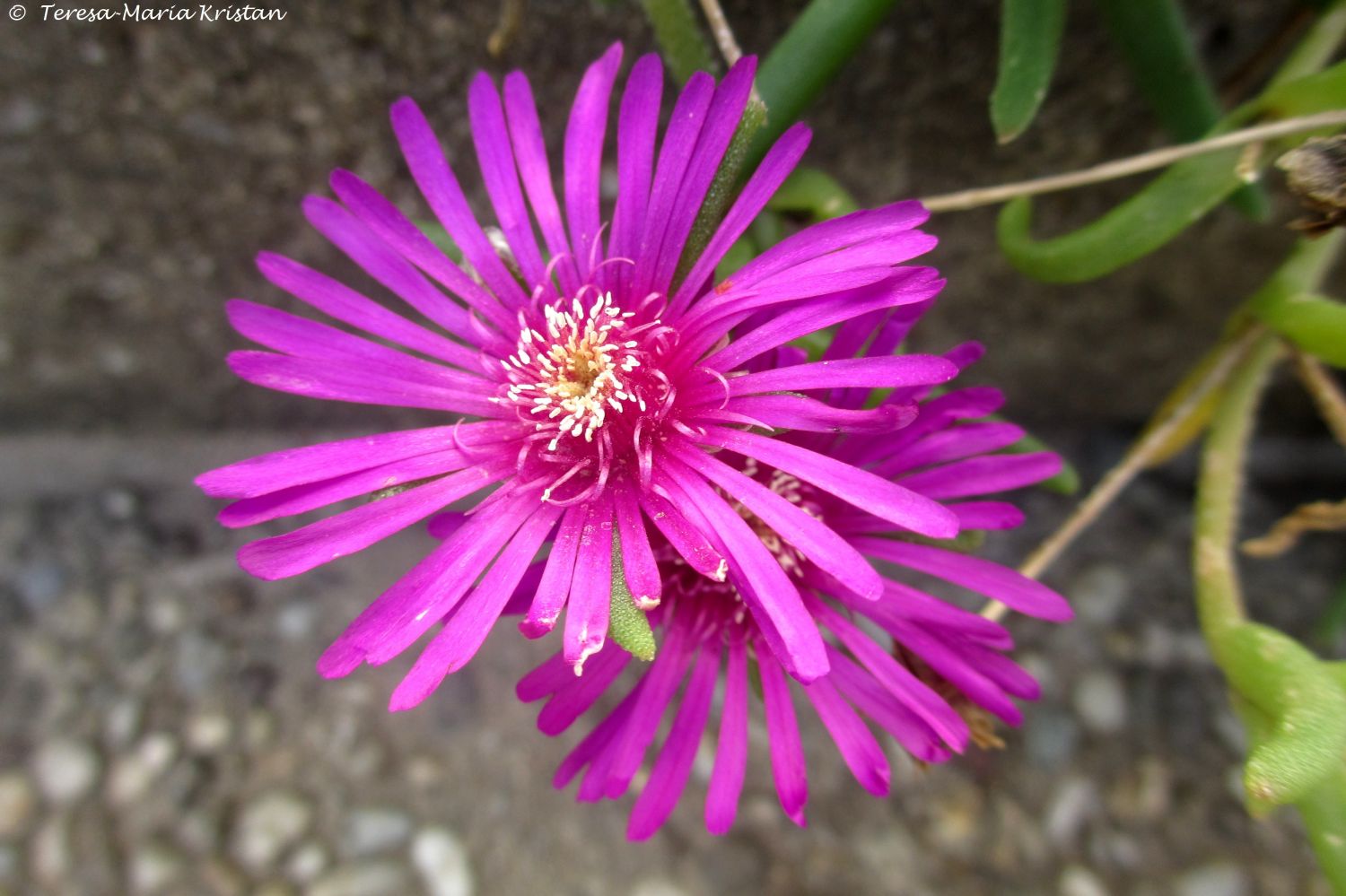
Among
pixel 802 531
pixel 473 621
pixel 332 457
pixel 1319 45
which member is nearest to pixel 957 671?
pixel 802 531

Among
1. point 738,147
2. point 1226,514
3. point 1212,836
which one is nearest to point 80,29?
point 738,147

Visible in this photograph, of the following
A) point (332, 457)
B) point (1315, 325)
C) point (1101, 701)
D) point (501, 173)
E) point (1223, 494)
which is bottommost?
point (1101, 701)

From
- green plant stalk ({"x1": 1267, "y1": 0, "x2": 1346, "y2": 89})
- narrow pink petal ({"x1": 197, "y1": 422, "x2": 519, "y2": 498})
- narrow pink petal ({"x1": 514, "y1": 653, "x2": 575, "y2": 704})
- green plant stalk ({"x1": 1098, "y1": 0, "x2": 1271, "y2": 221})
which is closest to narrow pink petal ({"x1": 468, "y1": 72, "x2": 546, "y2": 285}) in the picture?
narrow pink petal ({"x1": 197, "y1": 422, "x2": 519, "y2": 498})

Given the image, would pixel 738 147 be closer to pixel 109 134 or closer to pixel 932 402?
pixel 932 402

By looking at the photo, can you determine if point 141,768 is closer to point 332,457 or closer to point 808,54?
point 332,457

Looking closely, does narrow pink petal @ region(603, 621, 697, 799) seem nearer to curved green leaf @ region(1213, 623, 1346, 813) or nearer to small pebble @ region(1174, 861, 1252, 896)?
curved green leaf @ region(1213, 623, 1346, 813)

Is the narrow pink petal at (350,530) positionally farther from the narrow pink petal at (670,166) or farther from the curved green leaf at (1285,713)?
the curved green leaf at (1285,713)
